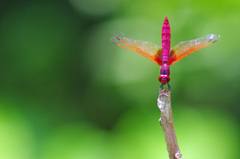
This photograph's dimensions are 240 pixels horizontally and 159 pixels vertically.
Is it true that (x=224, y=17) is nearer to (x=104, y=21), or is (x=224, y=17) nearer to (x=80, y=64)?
(x=104, y=21)

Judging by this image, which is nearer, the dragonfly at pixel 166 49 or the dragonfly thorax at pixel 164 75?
the dragonfly thorax at pixel 164 75

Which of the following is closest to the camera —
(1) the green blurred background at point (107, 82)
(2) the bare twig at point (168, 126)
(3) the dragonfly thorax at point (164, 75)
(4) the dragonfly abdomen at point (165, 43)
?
(2) the bare twig at point (168, 126)

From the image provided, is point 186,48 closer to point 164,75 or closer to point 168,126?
A: point 164,75

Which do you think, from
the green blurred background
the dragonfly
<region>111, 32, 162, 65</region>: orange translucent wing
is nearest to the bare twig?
the dragonfly

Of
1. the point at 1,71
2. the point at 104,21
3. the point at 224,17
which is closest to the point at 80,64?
the point at 104,21

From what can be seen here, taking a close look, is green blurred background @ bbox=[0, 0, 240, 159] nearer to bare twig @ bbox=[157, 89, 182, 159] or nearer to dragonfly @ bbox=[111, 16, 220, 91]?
dragonfly @ bbox=[111, 16, 220, 91]

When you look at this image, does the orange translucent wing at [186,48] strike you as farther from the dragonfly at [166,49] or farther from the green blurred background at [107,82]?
the green blurred background at [107,82]

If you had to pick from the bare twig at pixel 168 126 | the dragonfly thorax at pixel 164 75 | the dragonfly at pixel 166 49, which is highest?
the dragonfly at pixel 166 49

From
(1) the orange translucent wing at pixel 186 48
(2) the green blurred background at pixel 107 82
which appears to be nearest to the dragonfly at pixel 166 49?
(1) the orange translucent wing at pixel 186 48
